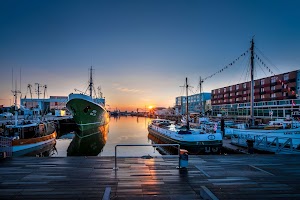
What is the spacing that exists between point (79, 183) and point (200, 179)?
448cm

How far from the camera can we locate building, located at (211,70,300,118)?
55906 millimetres

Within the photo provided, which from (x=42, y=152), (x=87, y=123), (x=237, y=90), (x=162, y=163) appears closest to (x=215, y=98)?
(x=237, y=90)

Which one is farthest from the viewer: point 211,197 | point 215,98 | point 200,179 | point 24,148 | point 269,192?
point 215,98

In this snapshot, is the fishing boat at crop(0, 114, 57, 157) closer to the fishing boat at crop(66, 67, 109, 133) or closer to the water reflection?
the water reflection

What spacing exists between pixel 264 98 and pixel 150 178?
261 feet

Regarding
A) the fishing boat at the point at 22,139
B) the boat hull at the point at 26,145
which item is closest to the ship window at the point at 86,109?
the fishing boat at the point at 22,139

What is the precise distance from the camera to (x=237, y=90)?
9050cm

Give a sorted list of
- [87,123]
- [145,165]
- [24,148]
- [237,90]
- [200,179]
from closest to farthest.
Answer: [200,179] < [145,165] < [24,148] < [87,123] < [237,90]

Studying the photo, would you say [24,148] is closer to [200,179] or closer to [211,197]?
[200,179]

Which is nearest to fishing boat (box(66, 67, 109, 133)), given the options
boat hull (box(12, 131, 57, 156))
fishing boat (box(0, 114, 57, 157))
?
fishing boat (box(0, 114, 57, 157))

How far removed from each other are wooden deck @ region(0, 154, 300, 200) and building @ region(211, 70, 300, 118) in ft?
137

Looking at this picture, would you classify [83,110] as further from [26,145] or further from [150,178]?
[150,178]

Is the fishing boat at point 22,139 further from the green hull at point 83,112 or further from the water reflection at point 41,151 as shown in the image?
the green hull at point 83,112

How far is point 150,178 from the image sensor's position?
8.12 meters
